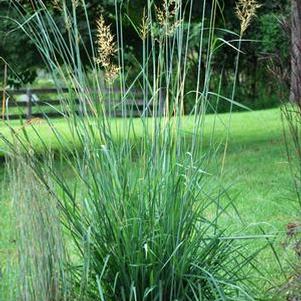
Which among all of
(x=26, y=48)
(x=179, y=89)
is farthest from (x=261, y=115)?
(x=179, y=89)

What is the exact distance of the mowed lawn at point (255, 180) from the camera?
18.7ft

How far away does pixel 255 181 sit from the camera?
28.3 feet

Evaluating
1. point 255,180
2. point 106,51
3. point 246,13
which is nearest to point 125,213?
point 106,51

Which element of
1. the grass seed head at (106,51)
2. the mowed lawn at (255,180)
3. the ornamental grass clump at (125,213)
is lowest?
the mowed lawn at (255,180)

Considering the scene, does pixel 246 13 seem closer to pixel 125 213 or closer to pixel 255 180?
pixel 125 213

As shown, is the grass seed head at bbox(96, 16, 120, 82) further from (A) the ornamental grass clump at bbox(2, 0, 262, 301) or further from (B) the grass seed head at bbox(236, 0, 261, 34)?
(B) the grass seed head at bbox(236, 0, 261, 34)

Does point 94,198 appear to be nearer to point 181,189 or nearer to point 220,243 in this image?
point 181,189

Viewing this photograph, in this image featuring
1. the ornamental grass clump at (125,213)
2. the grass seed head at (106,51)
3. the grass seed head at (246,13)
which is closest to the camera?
the ornamental grass clump at (125,213)

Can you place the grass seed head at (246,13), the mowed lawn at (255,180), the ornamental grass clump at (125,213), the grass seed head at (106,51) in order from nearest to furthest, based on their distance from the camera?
the ornamental grass clump at (125,213) → the grass seed head at (106,51) → the grass seed head at (246,13) → the mowed lawn at (255,180)

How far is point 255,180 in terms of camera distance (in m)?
8.68

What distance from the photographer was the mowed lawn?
5.70 meters

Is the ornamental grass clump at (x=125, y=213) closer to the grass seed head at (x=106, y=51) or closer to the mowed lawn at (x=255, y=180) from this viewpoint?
the grass seed head at (x=106, y=51)

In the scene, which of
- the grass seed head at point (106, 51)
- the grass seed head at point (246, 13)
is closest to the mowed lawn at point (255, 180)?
the grass seed head at point (106, 51)

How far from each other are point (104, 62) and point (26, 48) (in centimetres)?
793
